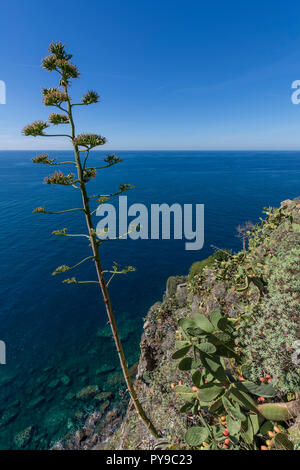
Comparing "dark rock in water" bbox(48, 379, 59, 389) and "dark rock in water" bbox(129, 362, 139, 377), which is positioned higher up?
"dark rock in water" bbox(129, 362, 139, 377)

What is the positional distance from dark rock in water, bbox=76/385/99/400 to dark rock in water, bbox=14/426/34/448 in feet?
9.93

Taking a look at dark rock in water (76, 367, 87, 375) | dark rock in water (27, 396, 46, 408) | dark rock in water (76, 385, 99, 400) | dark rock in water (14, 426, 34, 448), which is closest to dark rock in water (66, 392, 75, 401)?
dark rock in water (76, 385, 99, 400)

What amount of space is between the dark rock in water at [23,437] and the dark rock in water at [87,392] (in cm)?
303

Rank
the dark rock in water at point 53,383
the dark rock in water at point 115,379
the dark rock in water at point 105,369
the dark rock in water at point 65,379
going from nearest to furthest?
the dark rock in water at point 115,379 → the dark rock in water at point 53,383 → the dark rock in water at point 65,379 → the dark rock in water at point 105,369

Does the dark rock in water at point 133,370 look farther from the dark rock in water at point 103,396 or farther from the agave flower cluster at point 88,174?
the agave flower cluster at point 88,174

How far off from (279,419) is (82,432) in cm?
1362

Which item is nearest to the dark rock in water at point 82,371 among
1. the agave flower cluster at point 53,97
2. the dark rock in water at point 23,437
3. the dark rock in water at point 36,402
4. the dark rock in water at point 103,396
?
the dark rock in water at point 103,396

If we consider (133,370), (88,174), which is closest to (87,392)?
(133,370)

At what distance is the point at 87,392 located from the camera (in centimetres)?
1516

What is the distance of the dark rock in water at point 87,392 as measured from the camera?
49.0 ft

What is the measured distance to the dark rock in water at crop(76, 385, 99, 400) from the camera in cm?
1494

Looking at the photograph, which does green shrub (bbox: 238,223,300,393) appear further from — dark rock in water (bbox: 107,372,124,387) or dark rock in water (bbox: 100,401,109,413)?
dark rock in water (bbox: 107,372,124,387)

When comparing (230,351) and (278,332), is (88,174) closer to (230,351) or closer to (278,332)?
(230,351)

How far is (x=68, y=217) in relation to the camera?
54062 millimetres
